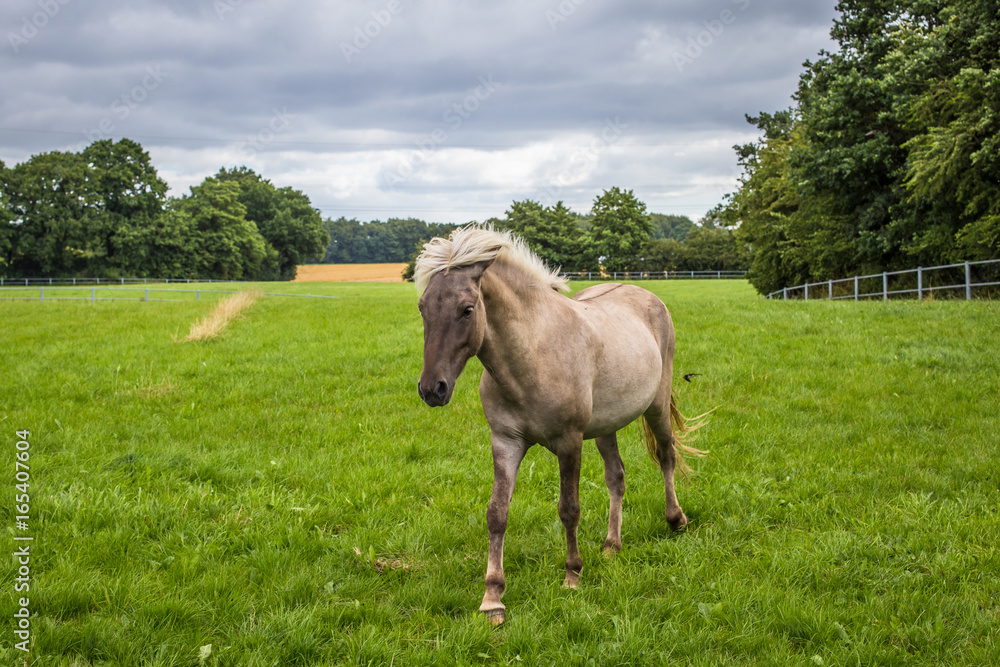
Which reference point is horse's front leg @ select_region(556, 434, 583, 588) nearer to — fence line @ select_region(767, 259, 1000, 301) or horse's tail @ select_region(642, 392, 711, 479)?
horse's tail @ select_region(642, 392, 711, 479)

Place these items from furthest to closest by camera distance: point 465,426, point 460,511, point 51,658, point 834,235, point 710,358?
point 834,235, point 710,358, point 465,426, point 460,511, point 51,658

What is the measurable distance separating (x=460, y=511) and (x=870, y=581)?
9.96ft

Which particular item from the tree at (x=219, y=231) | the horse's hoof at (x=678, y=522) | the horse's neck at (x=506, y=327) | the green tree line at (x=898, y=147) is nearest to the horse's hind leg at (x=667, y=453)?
the horse's hoof at (x=678, y=522)

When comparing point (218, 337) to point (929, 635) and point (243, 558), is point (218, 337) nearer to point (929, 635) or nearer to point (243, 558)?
point (243, 558)

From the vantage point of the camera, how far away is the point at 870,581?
4027 millimetres

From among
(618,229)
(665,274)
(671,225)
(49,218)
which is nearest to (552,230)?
(618,229)

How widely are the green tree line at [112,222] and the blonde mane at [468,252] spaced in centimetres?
7141

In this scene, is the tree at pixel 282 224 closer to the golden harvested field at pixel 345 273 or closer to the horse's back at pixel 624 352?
the golden harvested field at pixel 345 273

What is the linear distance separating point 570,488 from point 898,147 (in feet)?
79.1

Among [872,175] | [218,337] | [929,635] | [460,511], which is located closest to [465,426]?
[460,511]

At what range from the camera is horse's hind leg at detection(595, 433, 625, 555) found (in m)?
4.74

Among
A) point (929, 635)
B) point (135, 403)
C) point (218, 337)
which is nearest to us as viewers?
point (929, 635)

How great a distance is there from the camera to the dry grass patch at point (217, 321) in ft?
45.8

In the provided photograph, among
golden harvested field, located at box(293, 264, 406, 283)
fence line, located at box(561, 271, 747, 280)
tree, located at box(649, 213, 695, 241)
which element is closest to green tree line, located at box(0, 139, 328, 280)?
golden harvested field, located at box(293, 264, 406, 283)
